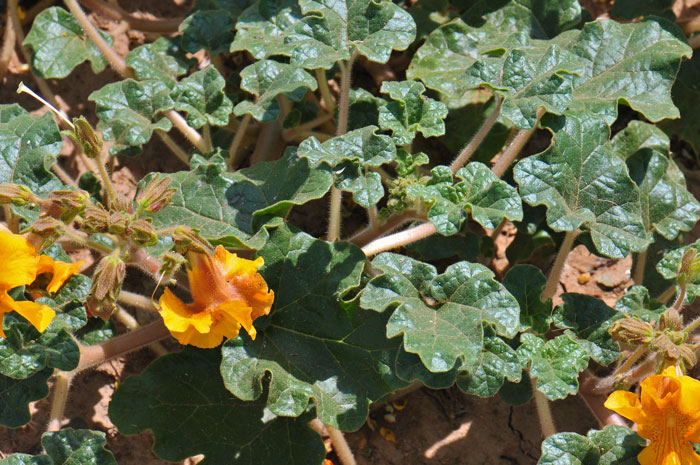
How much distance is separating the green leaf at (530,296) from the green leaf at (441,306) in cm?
38

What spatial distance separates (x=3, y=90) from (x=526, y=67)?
9.33ft

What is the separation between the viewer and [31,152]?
3.40 meters

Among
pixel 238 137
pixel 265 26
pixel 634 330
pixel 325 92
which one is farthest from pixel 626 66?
pixel 238 137

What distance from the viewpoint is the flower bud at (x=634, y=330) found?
3090 mm

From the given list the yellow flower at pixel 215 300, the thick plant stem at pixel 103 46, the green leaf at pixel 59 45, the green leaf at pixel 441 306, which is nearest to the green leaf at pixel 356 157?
the green leaf at pixel 441 306

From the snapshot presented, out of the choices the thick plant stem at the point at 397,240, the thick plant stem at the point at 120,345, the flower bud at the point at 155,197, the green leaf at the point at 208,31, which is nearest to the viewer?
the flower bud at the point at 155,197

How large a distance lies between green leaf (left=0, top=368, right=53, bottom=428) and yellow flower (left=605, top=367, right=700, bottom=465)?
218cm

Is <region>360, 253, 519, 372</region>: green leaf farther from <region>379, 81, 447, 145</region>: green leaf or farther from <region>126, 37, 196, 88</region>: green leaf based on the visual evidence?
<region>126, 37, 196, 88</region>: green leaf

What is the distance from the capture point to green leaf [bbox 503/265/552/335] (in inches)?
138

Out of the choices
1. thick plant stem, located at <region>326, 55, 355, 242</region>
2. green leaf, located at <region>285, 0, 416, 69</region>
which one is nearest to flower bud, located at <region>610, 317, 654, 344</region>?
thick plant stem, located at <region>326, 55, 355, 242</region>

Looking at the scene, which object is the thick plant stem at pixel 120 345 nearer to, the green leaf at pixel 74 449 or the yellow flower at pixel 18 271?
the green leaf at pixel 74 449

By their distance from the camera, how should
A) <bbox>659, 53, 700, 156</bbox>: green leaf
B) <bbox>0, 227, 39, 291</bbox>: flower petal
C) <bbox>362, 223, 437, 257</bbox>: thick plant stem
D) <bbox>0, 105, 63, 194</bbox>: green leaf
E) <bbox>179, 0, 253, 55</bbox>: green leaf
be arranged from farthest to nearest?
<bbox>659, 53, 700, 156</bbox>: green leaf, <bbox>179, 0, 253, 55</bbox>: green leaf, <bbox>362, 223, 437, 257</bbox>: thick plant stem, <bbox>0, 105, 63, 194</bbox>: green leaf, <bbox>0, 227, 39, 291</bbox>: flower petal

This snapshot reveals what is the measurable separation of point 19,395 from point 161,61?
1.72 metres

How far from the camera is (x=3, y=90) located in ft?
15.1
